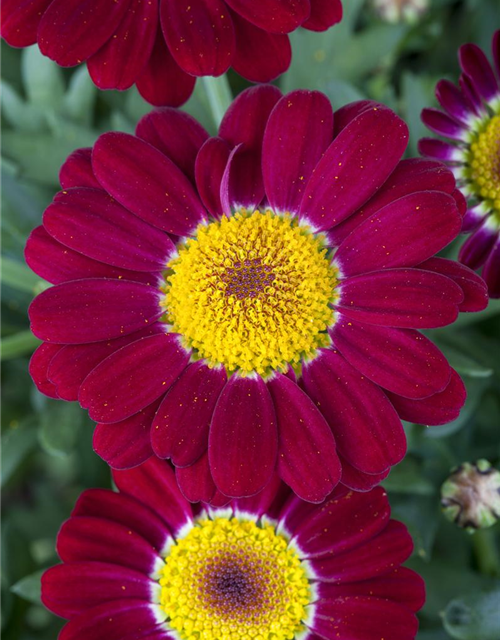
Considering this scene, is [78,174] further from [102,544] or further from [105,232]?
[102,544]

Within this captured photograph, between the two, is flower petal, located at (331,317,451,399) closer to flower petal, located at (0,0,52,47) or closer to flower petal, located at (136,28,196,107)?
flower petal, located at (136,28,196,107)

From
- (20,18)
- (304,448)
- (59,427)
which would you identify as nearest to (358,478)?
(304,448)

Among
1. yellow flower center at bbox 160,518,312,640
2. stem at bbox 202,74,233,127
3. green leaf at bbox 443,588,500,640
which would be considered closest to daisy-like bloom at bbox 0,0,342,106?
stem at bbox 202,74,233,127

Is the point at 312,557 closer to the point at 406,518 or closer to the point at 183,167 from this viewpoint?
the point at 406,518

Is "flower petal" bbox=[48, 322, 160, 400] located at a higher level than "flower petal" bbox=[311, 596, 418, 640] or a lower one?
higher

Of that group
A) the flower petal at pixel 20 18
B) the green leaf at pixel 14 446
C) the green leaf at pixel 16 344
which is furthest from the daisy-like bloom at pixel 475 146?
the green leaf at pixel 14 446

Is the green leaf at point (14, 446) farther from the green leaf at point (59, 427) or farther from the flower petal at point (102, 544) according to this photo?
the flower petal at point (102, 544)
